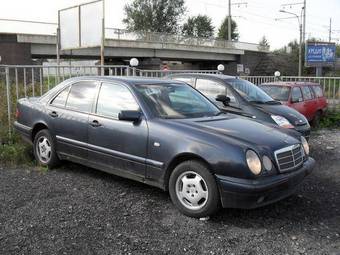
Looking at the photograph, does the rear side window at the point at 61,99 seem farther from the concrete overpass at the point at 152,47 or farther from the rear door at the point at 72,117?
the concrete overpass at the point at 152,47

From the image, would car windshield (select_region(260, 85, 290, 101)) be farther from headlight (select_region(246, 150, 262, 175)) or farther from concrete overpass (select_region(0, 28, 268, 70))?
concrete overpass (select_region(0, 28, 268, 70))

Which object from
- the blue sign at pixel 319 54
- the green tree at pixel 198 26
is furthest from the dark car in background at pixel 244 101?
the green tree at pixel 198 26

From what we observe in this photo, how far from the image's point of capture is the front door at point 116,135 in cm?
548

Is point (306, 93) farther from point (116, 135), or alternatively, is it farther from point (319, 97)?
point (116, 135)

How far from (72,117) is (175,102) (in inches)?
59.4

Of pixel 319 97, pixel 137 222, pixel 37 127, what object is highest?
pixel 319 97

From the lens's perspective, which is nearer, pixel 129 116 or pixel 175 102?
pixel 129 116

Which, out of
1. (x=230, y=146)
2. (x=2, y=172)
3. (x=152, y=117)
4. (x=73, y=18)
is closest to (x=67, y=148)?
Result: (x=2, y=172)

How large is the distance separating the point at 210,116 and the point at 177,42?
46824 mm

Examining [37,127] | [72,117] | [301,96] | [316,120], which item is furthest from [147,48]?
[72,117]

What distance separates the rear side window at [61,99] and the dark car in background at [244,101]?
3093 millimetres

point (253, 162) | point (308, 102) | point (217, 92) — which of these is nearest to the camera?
point (253, 162)

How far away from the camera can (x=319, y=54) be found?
41844 mm

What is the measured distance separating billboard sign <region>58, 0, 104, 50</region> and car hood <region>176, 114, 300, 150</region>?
25.9 feet
